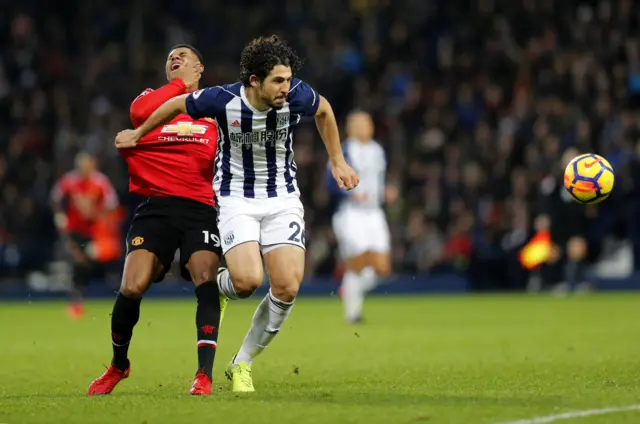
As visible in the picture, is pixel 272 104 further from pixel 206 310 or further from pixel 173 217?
pixel 206 310

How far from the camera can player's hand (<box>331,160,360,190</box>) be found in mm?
7906

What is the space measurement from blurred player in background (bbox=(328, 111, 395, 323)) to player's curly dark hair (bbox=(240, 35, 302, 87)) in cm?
729

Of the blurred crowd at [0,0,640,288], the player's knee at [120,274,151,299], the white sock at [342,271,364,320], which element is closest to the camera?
the player's knee at [120,274,151,299]

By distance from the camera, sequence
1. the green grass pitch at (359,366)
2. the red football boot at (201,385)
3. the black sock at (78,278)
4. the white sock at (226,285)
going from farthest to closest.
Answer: the black sock at (78,278) → the white sock at (226,285) → the red football boot at (201,385) → the green grass pitch at (359,366)

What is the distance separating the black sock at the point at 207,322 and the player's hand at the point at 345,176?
1.06 metres

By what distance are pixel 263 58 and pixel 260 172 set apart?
77 centimetres

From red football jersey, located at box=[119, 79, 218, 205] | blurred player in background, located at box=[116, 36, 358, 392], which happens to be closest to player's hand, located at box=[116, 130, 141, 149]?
blurred player in background, located at box=[116, 36, 358, 392]

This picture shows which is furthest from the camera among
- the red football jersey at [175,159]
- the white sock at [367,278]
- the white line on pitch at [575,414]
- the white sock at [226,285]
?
the white sock at [367,278]

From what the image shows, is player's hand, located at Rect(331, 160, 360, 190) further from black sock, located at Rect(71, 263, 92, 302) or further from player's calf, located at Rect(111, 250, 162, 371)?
black sock, located at Rect(71, 263, 92, 302)

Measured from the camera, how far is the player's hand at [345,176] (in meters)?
7.91

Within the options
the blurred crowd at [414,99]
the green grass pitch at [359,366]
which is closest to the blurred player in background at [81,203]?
the green grass pitch at [359,366]

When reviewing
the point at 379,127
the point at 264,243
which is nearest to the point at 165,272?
the point at 264,243

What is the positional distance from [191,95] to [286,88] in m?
0.59

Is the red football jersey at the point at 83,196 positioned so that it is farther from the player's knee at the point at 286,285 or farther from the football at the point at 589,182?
the player's knee at the point at 286,285
